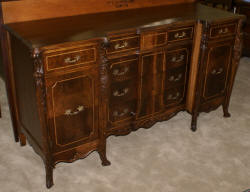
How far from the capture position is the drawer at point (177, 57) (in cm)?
292

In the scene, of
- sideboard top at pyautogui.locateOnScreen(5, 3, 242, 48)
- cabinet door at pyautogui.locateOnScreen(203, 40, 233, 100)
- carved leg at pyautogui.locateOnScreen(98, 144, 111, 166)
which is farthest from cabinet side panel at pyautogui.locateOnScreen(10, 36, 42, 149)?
cabinet door at pyautogui.locateOnScreen(203, 40, 233, 100)

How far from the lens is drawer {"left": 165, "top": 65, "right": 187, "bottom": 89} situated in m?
3.03

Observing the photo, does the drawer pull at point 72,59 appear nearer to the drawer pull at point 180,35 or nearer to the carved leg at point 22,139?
the drawer pull at point 180,35

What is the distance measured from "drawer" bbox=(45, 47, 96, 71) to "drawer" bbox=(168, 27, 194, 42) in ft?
2.61

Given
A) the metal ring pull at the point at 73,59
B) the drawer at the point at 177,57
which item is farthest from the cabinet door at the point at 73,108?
the drawer at the point at 177,57

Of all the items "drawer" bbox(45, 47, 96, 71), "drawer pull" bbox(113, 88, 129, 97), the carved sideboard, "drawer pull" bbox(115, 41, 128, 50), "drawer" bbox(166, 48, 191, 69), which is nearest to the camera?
"drawer" bbox(45, 47, 96, 71)

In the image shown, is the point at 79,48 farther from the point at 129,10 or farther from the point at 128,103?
the point at 129,10

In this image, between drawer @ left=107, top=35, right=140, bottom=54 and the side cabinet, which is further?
the side cabinet

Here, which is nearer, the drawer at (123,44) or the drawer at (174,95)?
the drawer at (123,44)

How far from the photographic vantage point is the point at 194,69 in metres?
3.20

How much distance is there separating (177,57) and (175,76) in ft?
0.64

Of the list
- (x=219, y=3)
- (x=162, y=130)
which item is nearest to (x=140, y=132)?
(x=162, y=130)

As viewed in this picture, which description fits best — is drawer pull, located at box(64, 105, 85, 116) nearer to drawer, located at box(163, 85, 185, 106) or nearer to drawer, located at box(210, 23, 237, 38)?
drawer, located at box(163, 85, 185, 106)

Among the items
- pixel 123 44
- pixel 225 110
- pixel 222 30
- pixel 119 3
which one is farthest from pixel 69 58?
pixel 225 110
